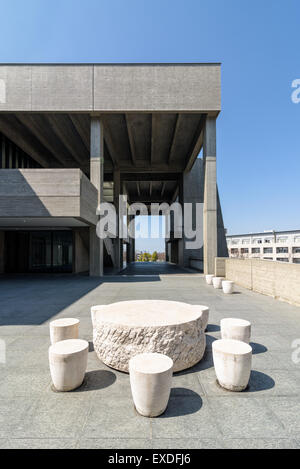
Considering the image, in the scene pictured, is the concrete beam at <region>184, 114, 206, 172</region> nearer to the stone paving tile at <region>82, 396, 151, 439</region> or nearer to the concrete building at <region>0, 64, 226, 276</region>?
the concrete building at <region>0, 64, 226, 276</region>

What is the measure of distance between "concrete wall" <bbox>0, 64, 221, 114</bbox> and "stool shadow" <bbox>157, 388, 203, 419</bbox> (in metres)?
20.5

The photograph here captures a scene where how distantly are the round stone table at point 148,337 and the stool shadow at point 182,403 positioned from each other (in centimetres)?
60

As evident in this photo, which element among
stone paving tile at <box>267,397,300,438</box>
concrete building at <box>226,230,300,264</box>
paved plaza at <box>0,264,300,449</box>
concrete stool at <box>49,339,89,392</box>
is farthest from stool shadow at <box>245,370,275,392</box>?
concrete building at <box>226,230,300,264</box>

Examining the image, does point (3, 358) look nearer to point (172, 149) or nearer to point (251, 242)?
point (172, 149)

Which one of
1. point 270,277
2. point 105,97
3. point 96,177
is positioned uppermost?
point 105,97

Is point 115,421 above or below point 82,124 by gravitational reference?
below

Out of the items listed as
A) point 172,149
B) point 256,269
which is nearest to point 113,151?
point 172,149

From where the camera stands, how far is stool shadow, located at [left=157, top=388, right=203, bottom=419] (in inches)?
131

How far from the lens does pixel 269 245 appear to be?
86.6 meters

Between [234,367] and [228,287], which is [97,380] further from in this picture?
[228,287]

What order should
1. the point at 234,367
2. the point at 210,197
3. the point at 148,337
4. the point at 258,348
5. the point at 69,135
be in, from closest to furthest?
the point at 234,367 → the point at 148,337 → the point at 258,348 → the point at 210,197 → the point at 69,135

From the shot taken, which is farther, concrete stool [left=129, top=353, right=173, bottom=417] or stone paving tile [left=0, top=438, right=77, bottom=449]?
concrete stool [left=129, top=353, right=173, bottom=417]

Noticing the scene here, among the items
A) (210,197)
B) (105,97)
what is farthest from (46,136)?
(210,197)

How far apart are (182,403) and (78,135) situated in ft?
83.9
